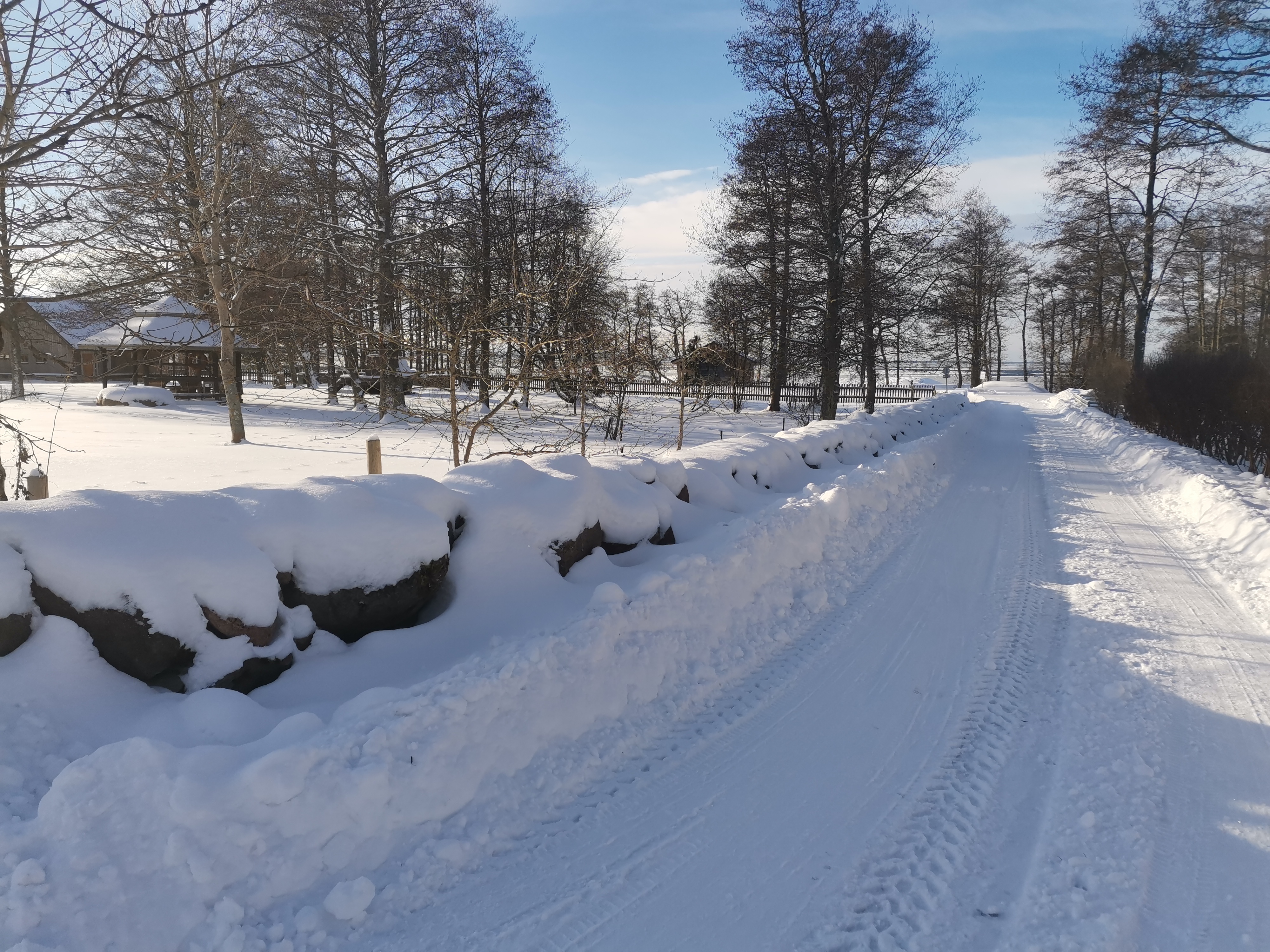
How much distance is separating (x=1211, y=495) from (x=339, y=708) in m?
10.3

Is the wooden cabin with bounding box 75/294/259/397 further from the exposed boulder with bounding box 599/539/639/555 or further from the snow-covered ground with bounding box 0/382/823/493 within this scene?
the exposed boulder with bounding box 599/539/639/555

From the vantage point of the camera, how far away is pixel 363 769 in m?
2.68

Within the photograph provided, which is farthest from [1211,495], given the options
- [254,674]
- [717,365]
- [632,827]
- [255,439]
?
[255,439]

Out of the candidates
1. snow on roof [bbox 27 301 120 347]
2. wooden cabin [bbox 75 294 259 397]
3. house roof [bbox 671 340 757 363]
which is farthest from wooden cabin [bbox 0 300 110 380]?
wooden cabin [bbox 75 294 259 397]

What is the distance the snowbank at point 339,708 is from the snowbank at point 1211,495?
4570 millimetres

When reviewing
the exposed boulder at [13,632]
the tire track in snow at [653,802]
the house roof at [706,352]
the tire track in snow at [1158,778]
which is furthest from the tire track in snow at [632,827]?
the house roof at [706,352]

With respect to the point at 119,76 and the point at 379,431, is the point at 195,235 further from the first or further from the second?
the point at 379,431

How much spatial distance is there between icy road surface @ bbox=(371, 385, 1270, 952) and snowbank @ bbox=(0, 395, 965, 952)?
259mm

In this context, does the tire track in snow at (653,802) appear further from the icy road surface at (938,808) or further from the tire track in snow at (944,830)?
the tire track in snow at (944,830)

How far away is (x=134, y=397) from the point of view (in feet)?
76.0

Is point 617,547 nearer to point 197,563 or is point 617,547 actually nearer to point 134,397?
point 197,563

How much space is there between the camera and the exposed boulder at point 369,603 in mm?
3600

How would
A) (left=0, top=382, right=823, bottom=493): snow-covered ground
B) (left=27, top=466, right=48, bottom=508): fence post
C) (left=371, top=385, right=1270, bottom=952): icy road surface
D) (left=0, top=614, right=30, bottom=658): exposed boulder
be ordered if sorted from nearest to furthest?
1. (left=371, top=385, right=1270, bottom=952): icy road surface
2. (left=0, top=614, right=30, bottom=658): exposed boulder
3. (left=27, top=466, right=48, bottom=508): fence post
4. (left=0, top=382, right=823, bottom=493): snow-covered ground

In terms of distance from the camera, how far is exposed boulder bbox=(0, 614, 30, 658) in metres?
2.67
